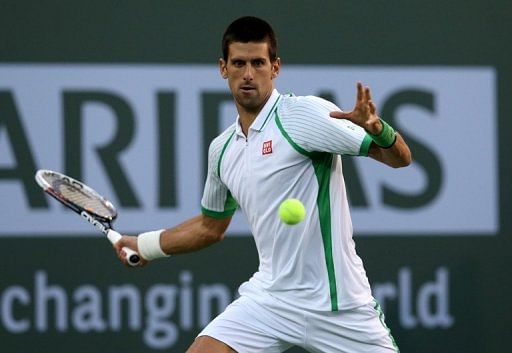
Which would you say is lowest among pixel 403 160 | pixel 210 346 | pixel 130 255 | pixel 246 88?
pixel 210 346

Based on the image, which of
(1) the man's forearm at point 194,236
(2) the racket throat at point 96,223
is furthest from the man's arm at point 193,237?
(2) the racket throat at point 96,223

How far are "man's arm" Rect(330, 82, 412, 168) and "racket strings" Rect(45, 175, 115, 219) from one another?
1383 millimetres

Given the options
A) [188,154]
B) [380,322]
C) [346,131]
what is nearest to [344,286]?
[380,322]

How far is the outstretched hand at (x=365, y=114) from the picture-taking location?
382cm

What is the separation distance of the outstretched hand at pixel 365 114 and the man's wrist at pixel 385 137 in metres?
0.03

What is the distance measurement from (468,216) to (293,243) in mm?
2258

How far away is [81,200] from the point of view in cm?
506

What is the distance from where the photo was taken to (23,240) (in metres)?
6.18

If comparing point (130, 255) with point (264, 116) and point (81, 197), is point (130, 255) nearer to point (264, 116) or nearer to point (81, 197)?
point (81, 197)

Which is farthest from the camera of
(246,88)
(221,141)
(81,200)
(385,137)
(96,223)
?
(81,200)

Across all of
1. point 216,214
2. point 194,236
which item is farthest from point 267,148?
point 194,236

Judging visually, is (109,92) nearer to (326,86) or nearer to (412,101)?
(326,86)

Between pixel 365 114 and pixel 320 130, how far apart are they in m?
0.39

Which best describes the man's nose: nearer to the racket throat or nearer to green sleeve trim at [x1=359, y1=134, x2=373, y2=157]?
green sleeve trim at [x1=359, y1=134, x2=373, y2=157]
